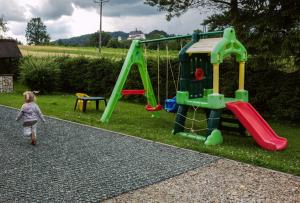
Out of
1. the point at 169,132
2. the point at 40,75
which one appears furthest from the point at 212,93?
the point at 40,75

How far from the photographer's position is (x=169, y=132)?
408 inches

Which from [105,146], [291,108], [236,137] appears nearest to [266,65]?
[291,108]

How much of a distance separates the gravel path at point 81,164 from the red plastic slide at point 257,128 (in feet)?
4.74

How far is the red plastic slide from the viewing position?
8555mm

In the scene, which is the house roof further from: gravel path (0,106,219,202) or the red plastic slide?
the red plastic slide

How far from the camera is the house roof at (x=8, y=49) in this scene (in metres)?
23.6

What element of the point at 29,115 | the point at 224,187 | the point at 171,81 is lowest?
the point at 224,187

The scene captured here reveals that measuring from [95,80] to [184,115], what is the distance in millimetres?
10339

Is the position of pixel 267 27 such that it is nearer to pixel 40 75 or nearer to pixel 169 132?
pixel 169 132

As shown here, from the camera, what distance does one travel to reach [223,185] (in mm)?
6156

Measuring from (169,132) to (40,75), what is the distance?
11.6 metres

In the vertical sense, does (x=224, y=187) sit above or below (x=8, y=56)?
below

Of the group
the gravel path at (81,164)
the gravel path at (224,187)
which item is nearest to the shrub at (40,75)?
the gravel path at (81,164)

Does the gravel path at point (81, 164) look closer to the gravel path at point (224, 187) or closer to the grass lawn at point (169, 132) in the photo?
the gravel path at point (224, 187)
